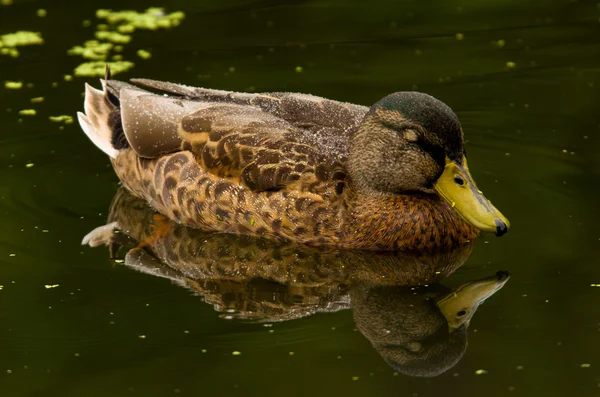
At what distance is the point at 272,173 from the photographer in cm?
1084

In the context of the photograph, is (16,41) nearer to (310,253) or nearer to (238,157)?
(238,157)

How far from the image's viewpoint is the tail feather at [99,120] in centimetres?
1250

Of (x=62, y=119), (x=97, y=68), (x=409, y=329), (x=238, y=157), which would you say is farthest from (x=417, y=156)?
(x=97, y=68)

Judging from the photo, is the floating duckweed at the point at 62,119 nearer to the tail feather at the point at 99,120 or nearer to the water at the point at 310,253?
the water at the point at 310,253

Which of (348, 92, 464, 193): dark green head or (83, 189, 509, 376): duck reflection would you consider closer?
(83, 189, 509, 376): duck reflection

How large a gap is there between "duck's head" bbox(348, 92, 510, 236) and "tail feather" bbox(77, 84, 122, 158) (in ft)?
9.18

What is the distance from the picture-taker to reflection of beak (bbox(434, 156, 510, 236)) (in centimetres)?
1022

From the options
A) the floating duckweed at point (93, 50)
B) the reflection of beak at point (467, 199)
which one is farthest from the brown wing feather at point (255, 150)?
the floating duckweed at point (93, 50)

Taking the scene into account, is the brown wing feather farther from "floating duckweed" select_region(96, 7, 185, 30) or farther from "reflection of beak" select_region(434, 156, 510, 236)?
"floating duckweed" select_region(96, 7, 185, 30)

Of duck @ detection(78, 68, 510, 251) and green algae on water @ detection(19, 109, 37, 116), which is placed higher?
duck @ detection(78, 68, 510, 251)

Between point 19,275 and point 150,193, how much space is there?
187 centimetres

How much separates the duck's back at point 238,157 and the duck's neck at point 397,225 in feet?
0.54

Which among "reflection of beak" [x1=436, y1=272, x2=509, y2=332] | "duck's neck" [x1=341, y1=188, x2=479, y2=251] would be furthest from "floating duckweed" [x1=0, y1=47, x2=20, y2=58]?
"reflection of beak" [x1=436, y1=272, x2=509, y2=332]

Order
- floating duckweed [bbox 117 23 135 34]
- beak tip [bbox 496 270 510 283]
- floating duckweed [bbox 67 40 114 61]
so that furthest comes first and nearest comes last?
floating duckweed [bbox 117 23 135 34] < floating duckweed [bbox 67 40 114 61] < beak tip [bbox 496 270 510 283]
